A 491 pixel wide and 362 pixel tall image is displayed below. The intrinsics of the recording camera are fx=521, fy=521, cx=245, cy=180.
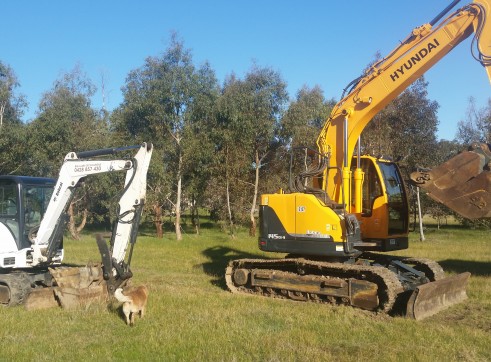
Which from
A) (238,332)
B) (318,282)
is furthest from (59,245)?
(318,282)

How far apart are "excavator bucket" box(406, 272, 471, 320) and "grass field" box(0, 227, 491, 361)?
172 millimetres

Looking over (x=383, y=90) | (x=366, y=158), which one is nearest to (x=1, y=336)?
(x=366, y=158)

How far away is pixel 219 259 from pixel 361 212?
263 inches

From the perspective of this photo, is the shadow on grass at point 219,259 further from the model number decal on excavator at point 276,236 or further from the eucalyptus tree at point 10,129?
the eucalyptus tree at point 10,129

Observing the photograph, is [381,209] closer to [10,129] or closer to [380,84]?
[380,84]

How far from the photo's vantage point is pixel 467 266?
1402 centimetres

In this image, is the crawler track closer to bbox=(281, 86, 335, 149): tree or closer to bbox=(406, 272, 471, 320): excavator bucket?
bbox=(406, 272, 471, 320): excavator bucket

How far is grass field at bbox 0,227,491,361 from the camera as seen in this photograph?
5.94 metres

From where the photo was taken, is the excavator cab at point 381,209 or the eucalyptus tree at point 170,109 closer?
the excavator cab at point 381,209

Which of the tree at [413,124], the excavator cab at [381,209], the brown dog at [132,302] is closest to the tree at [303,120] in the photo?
the tree at [413,124]

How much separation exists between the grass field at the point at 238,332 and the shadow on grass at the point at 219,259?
1692 millimetres

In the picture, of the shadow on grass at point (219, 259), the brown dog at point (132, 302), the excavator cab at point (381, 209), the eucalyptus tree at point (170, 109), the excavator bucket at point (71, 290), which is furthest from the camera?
the eucalyptus tree at point (170, 109)

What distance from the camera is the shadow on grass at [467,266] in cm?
1299

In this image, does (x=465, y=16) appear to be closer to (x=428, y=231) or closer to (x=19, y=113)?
(x=428, y=231)
